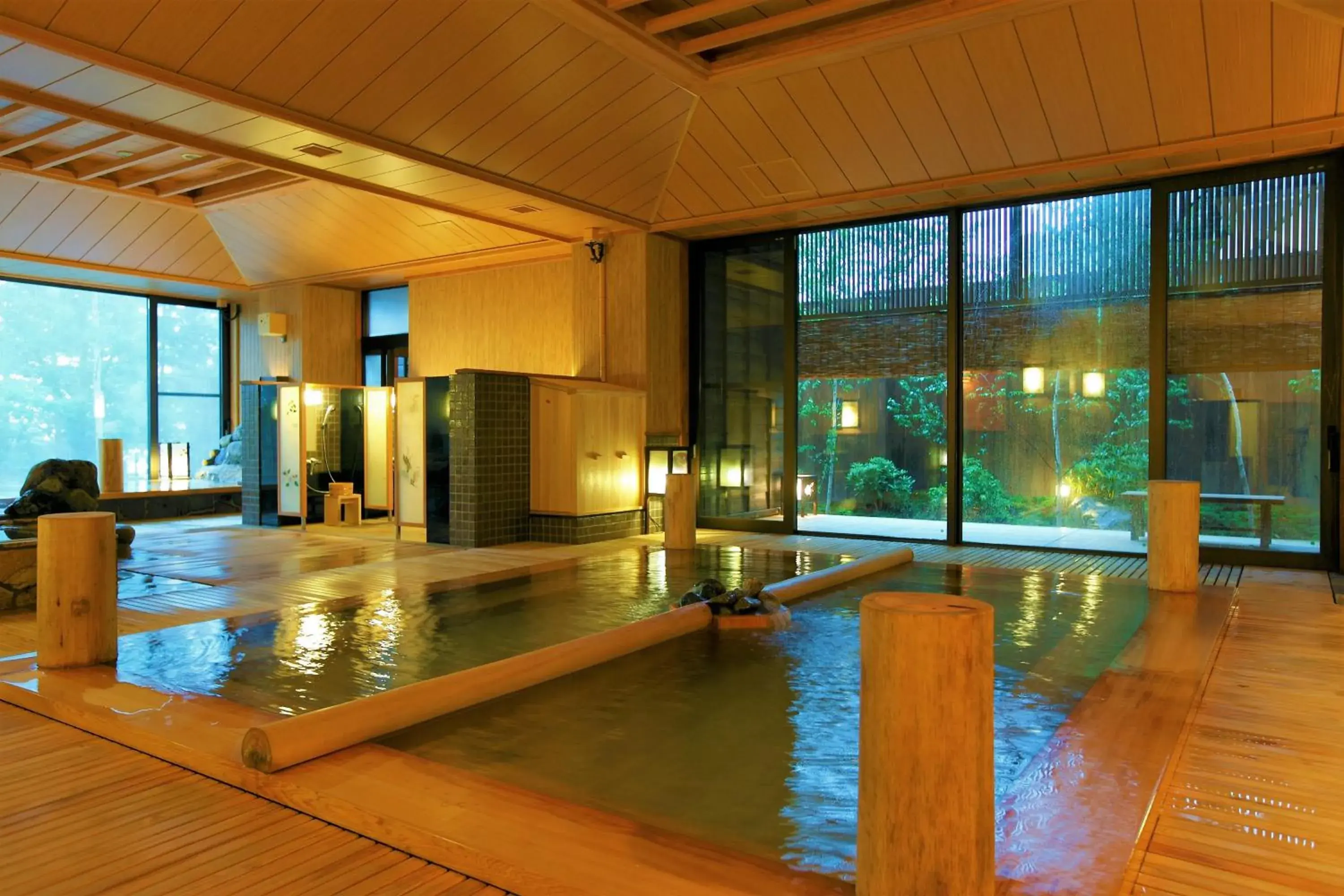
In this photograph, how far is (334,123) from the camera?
20.4ft

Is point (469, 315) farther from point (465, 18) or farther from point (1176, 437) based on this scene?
point (1176, 437)

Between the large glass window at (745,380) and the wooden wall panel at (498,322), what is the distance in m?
1.49

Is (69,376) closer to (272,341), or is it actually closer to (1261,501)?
(272,341)

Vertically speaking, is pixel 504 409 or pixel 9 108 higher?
pixel 9 108

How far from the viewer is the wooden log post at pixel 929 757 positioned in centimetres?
186

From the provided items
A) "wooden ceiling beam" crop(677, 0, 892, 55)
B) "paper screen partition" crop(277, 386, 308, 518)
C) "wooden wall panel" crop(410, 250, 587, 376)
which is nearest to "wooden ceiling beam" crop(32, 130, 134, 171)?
"paper screen partition" crop(277, 386, 308, 518)

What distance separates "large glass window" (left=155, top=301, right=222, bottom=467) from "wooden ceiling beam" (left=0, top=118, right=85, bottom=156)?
5.04 metres

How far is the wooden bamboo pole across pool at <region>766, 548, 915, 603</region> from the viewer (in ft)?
18.2

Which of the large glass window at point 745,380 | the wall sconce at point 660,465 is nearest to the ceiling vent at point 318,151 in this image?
the wall sconce at point 660,465

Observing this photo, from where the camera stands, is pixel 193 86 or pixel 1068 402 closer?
pixel 193 86

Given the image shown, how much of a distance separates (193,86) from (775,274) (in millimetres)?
5630

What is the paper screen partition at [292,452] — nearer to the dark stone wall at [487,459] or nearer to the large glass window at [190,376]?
the dark stone wall at [487,459]

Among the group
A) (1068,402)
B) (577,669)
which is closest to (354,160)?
(577,669)

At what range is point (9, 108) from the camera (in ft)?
23.1
